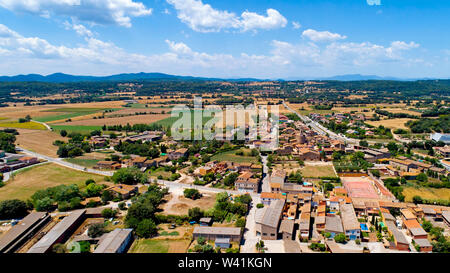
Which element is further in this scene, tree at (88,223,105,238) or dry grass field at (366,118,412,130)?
dry grass field at (366,118,412,130)

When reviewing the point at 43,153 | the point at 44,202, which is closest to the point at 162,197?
the point at 44,202

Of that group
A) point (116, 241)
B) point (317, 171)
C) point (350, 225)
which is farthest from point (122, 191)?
point (317, 171)

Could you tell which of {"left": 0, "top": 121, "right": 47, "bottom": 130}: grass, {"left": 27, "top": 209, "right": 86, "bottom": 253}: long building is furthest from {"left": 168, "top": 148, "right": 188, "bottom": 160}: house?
{"left": 0, "top": 121, "right": 47, "bottom": 130}: grass

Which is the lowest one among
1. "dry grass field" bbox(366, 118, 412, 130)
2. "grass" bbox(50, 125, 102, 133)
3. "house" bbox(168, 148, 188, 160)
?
"house" bbox(168, 148, 188, 160)

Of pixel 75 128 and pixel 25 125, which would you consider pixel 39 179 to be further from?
pixel 25 125

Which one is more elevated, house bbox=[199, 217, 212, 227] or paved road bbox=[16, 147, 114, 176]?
paved road bbox=[16, 147, 114, 176]

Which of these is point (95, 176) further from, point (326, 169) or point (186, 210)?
point (326, 169)

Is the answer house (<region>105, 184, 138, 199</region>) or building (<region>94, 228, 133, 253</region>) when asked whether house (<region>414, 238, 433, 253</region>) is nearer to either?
building (<region>94, 228, 133, 253</region>)
